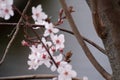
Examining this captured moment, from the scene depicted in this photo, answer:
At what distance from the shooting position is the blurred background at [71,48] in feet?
6.39

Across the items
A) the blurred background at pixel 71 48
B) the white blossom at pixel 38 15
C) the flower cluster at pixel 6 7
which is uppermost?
the flower cluster at pixel 6 7

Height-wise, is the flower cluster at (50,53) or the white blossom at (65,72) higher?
the flower cluster at (50,53)

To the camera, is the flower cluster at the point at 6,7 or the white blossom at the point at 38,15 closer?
the flower cluster at the point at 6,7

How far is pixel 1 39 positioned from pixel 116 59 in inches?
79.1

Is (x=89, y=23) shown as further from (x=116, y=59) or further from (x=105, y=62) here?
(x=116, y=59)

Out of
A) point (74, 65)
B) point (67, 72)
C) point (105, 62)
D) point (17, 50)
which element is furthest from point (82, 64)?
point (67, 72)

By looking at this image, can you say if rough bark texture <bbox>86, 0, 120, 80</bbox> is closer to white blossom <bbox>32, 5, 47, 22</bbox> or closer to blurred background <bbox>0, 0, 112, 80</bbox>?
white blossom <bbox>32, 5, 47, 22</bbox>

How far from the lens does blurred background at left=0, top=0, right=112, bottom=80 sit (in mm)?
1947

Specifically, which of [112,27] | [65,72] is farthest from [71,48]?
[112,27]

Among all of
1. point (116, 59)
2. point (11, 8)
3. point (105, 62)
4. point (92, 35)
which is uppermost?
point (11, 8)

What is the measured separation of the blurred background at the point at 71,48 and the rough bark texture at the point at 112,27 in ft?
4.46

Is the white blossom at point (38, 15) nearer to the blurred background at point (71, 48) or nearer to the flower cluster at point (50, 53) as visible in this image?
the flower cluster at point (50, 53)

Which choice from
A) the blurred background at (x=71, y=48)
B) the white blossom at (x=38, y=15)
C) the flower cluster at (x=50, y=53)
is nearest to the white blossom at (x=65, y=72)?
the flower cluster at (x=50, y=53)

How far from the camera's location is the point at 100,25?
0.52 m
